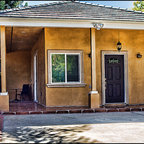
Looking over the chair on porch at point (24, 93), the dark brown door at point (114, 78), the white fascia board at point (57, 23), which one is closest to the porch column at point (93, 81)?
the white fascia board at point (57, 23)

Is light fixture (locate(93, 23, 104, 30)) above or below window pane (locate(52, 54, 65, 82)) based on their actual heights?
above

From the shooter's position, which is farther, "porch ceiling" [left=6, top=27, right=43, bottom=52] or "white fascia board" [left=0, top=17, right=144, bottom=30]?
"porch ceiling" [left=6, top=27, right=43, bottom=52]

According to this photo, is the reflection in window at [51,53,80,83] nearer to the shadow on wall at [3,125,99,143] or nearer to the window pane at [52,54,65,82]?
the window pane at [52,54,65,82]

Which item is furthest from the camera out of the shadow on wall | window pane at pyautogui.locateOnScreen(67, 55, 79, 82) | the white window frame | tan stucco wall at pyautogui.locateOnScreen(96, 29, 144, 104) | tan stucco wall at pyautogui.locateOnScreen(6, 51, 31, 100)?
tan stucco wall at pyautogui.locateOnScreen(6, 51, 31, 100)

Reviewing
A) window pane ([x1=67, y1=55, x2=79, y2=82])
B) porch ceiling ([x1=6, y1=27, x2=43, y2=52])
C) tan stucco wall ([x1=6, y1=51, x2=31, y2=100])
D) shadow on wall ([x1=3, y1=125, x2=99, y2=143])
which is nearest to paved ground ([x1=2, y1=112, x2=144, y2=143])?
shadow on wall ([x1=3, y1=125, x2=99, y2=143])

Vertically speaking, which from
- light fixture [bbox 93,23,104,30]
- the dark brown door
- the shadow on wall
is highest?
light fixture [bbox 93,23,104,30]

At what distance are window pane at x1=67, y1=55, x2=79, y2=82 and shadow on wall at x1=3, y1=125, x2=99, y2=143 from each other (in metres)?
4.94

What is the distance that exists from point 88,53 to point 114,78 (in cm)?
169

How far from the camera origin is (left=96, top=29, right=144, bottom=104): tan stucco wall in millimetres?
14020

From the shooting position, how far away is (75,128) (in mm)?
8609

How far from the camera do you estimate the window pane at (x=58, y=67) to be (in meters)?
13.5

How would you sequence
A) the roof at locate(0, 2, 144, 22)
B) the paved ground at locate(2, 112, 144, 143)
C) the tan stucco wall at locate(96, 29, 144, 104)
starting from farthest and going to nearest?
the tan stucco wall at locate(96, 29, 144, 104)
the roof at locate(0, 2, 144, 22)
the paved ground at locate(2, 112, 144, 143)

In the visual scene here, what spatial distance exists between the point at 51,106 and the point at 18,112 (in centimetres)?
202

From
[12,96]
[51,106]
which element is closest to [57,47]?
[51,106]
